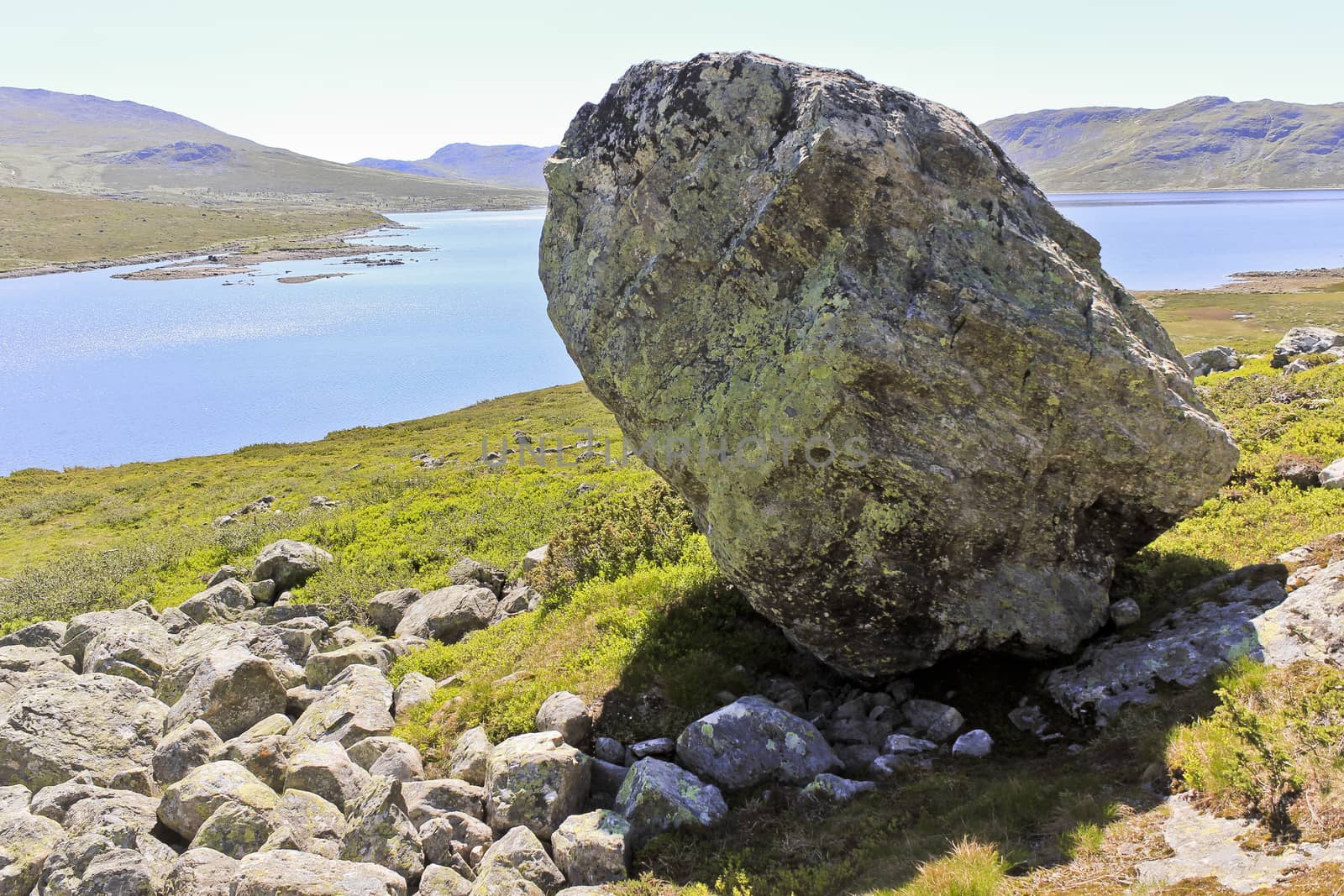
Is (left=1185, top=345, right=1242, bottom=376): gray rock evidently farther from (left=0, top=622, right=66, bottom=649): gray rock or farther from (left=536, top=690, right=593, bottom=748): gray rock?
(left=0, top=622, right=66, bottom=649): gray rock

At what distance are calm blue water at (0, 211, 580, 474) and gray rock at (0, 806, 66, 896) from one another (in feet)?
203

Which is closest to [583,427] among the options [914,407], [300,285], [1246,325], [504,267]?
[914,407]

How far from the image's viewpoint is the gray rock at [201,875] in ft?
28.0

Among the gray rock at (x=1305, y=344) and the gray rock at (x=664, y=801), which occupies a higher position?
the gray rock at (x=1305, y=344)

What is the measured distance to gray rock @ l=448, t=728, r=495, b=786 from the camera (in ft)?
36.5

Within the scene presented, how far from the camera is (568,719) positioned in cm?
1172

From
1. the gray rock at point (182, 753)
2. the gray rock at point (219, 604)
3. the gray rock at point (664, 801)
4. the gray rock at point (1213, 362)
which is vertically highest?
the gray rock at point (1213, 362)

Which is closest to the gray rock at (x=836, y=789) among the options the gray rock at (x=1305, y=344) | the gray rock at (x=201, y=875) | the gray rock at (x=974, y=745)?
the gray rock at (x=974, y=745)

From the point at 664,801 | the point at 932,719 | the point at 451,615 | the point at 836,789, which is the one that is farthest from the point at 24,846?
the point at 932,719

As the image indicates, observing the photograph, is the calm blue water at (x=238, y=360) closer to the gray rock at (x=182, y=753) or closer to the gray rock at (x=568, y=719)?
the gray rock at (x=182, y=753)

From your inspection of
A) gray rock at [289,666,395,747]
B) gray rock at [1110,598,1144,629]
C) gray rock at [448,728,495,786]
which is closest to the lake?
gray rock at [289,666,395,747]

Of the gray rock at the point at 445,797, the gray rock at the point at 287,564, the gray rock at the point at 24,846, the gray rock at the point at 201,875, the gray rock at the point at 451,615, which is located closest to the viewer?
the gray rock at the point at 201,875

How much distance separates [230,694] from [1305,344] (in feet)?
127

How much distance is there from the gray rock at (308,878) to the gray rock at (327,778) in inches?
75.8
